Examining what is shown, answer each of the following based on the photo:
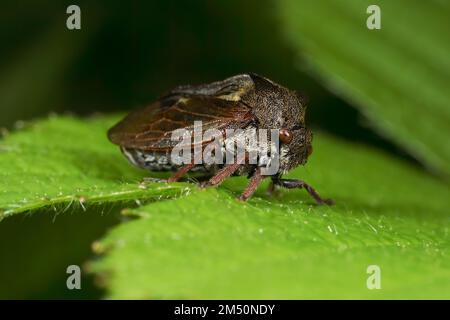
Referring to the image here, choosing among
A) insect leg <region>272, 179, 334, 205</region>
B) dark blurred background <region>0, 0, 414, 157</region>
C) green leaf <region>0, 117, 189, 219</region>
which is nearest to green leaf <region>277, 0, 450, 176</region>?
dark blurred background <region>0, 0, 414, 157</region>

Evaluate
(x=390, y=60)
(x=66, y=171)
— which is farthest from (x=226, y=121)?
(x=390, y=60)

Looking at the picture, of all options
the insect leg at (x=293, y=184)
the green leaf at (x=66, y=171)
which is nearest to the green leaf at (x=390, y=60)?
the insect leg at (x=293, y=184)

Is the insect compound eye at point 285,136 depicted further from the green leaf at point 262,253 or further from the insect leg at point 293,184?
the green leaf at point 262,253

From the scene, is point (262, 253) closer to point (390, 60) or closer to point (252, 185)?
point (252, 185)

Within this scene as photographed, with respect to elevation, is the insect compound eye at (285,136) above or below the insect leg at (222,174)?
above
